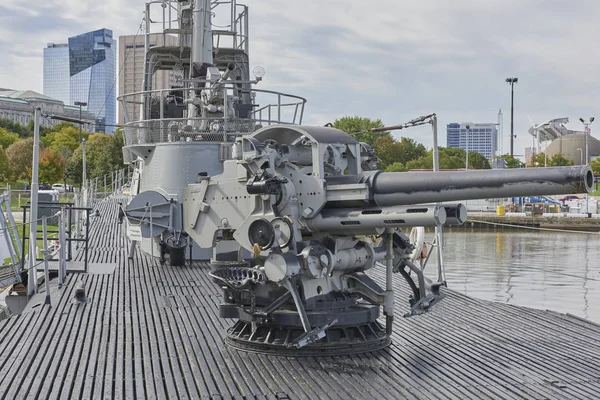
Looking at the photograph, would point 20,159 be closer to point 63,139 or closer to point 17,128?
point 63,139

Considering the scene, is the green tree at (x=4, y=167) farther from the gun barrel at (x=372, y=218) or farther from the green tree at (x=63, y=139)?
the gun barrel at (x=372, y=218)

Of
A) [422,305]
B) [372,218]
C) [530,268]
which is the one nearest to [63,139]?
[530,268]

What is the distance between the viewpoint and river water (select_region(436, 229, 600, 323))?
916 inches

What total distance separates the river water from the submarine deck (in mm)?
8960

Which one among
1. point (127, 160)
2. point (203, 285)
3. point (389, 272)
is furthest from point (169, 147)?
point (389, 272)

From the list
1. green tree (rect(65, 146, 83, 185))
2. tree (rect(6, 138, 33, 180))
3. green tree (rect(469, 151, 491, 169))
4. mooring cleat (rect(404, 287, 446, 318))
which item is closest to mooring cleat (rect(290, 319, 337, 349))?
mooring cleat (rect(404, 287, 446, 318))

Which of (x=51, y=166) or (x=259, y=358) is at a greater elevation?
(x=51, y=166)

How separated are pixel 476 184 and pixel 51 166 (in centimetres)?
6414

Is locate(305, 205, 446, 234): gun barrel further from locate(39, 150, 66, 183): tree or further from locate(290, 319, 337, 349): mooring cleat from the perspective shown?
locate(39, 150, 66, 183): tree

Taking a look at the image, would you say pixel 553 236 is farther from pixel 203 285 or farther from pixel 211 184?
pixel 211 184

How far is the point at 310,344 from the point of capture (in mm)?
9484

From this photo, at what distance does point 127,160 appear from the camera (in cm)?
2158

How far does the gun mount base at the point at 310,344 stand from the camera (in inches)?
374

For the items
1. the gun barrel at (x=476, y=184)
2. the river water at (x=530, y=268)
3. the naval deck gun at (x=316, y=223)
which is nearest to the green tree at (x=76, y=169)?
the river water at (x=530, y=268)
